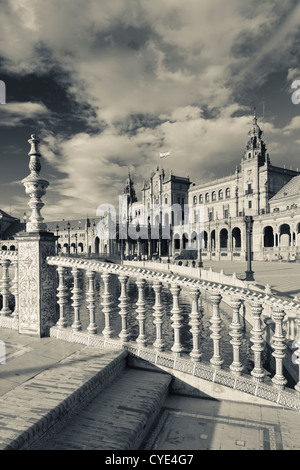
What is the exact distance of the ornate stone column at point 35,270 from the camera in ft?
Result: 15.7

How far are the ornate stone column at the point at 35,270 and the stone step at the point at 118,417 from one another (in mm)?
1925

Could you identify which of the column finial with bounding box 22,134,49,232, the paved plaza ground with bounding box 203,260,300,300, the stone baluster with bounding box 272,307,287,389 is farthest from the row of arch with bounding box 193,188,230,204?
the stone baluster with bounding box 272,307,287,389

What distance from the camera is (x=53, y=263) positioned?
4867 millimetres

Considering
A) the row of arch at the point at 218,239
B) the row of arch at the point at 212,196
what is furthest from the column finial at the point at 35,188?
the row of arch at the point at 212,196

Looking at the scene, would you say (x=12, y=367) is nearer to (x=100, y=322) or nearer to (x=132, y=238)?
(x=100, y=322)

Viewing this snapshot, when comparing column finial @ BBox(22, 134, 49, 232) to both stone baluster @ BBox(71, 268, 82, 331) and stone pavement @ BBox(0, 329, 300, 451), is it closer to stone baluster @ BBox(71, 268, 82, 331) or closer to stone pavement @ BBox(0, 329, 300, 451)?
stone baluster @ BBox(71, 268, 82, 331)

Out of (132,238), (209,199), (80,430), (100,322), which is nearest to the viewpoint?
(80,430)

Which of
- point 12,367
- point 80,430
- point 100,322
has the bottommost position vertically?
point 100,322

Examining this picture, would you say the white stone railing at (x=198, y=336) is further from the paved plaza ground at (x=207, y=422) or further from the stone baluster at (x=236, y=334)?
the paved plaza ground at (x=207, y=422)

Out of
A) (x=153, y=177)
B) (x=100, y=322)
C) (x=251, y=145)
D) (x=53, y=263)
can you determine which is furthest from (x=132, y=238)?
(x=53, y=263)

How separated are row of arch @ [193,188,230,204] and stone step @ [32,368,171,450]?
6459 cm

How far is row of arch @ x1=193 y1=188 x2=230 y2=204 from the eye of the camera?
65688 mm

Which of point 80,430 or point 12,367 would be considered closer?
point 80,430
